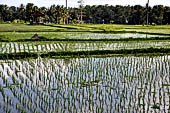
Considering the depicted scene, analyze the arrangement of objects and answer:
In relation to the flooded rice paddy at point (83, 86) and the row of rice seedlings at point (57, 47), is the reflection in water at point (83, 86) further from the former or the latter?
the row of rice seedlings at point (57, 47)

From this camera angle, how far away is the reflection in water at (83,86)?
4.23 m

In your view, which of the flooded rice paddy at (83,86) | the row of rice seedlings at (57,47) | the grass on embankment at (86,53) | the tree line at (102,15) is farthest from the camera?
the tree line at (102,15)

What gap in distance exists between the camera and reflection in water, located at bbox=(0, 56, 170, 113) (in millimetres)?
4230

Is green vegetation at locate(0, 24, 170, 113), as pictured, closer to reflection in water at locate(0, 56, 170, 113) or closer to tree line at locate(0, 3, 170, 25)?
reflection in water at locate(0, 56, 170, 113)

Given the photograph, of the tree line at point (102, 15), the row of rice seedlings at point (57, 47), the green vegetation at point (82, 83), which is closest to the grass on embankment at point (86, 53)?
the green vegetation at point (82, 83)

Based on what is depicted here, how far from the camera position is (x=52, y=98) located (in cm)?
462

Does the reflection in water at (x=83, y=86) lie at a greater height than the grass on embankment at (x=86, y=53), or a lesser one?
lesser

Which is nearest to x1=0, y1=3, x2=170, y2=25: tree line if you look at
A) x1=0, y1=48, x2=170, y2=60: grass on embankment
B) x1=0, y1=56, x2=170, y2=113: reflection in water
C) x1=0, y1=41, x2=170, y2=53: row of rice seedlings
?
x1=0, y1=41, x2=170, y2=53: row of rice seedlings

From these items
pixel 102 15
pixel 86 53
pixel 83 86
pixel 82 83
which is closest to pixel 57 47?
pixel 86 53

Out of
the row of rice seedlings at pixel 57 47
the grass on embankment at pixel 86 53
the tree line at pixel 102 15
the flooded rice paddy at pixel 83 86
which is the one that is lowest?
the flooded rice paddy at pixel 83 86

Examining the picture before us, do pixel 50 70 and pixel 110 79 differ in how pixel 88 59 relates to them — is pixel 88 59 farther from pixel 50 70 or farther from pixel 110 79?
pixel 110 79

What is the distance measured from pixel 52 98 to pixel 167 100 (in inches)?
75.0

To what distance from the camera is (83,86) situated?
17.9 feet

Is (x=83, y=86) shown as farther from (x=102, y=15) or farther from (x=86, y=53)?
(x=102, y=15)
